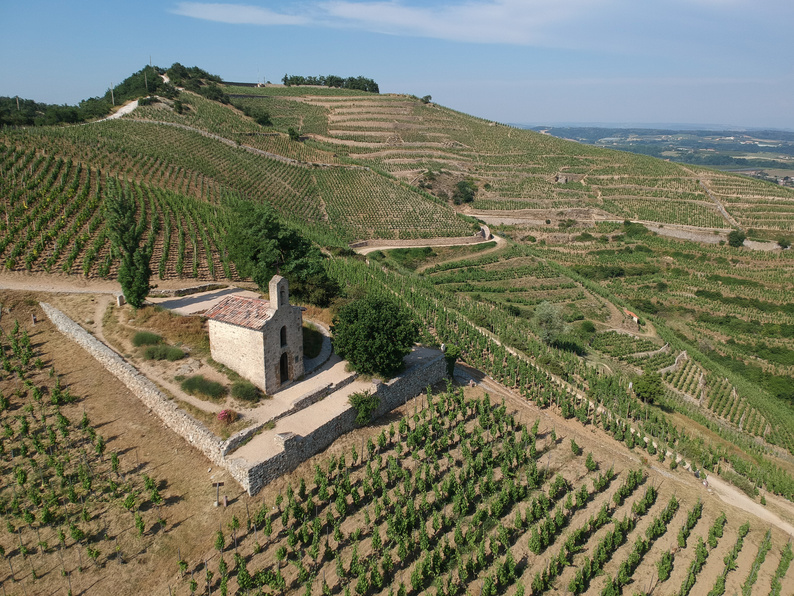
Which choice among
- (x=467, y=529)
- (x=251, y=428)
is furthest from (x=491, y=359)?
(x=251, y=428)

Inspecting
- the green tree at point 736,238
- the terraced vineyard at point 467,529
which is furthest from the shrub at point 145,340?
the green tree at point 736,238

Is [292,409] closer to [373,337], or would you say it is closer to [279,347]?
[279,347]

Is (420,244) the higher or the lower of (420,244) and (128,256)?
Result: the lower

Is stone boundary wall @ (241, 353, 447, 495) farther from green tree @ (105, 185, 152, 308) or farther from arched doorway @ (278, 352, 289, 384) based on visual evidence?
green tree @ (105, 185, 152, 308)

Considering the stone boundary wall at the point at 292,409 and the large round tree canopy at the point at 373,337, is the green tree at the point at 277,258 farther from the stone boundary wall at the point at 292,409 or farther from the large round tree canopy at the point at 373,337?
the stone boundary wall at the point at 292,409

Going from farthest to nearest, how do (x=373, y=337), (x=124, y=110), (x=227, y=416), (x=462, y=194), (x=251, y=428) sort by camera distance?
(x=462, y=194), (x=124, y=110), (x=373, y=337), (x=227, y=416), (x=251, y=428)

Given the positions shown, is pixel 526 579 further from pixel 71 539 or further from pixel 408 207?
pixel 408 207

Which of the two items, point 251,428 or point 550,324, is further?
point 550,324
